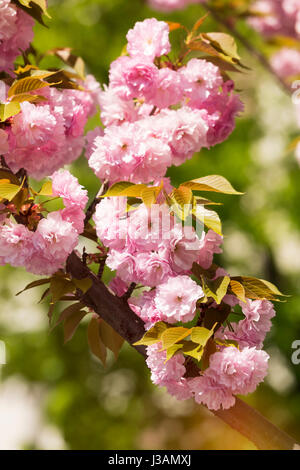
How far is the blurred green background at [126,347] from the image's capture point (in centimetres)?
693

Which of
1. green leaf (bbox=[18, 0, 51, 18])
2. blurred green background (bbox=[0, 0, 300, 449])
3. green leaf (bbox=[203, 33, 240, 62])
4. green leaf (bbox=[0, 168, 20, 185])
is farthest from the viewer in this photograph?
blurred green background (bbox=[0, 0, 300, 449])

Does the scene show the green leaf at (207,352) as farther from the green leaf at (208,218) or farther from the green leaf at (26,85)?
the green leaf at (26,85)

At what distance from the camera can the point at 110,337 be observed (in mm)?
1849

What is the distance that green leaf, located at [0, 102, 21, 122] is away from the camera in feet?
4.99

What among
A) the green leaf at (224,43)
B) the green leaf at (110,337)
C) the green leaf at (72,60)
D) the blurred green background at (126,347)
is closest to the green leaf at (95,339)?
the green leaf at (110,337)

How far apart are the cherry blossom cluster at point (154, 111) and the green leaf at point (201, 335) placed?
0.43 metres

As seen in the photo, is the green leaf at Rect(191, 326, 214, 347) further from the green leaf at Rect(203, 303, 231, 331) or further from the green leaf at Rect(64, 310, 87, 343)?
the green leaf at Rect(64, 310, 87, 343)

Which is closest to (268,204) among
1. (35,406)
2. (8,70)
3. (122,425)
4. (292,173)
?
(292,173)

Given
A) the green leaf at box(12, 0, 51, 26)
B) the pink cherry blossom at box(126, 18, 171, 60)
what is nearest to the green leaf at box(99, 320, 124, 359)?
the pink cherry blossom at box(126, 18, 171, 60)

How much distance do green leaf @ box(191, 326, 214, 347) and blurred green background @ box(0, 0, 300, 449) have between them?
531 cm

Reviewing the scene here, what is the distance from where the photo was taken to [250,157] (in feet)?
24.2

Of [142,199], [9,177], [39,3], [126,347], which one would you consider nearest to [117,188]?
[142,199]
